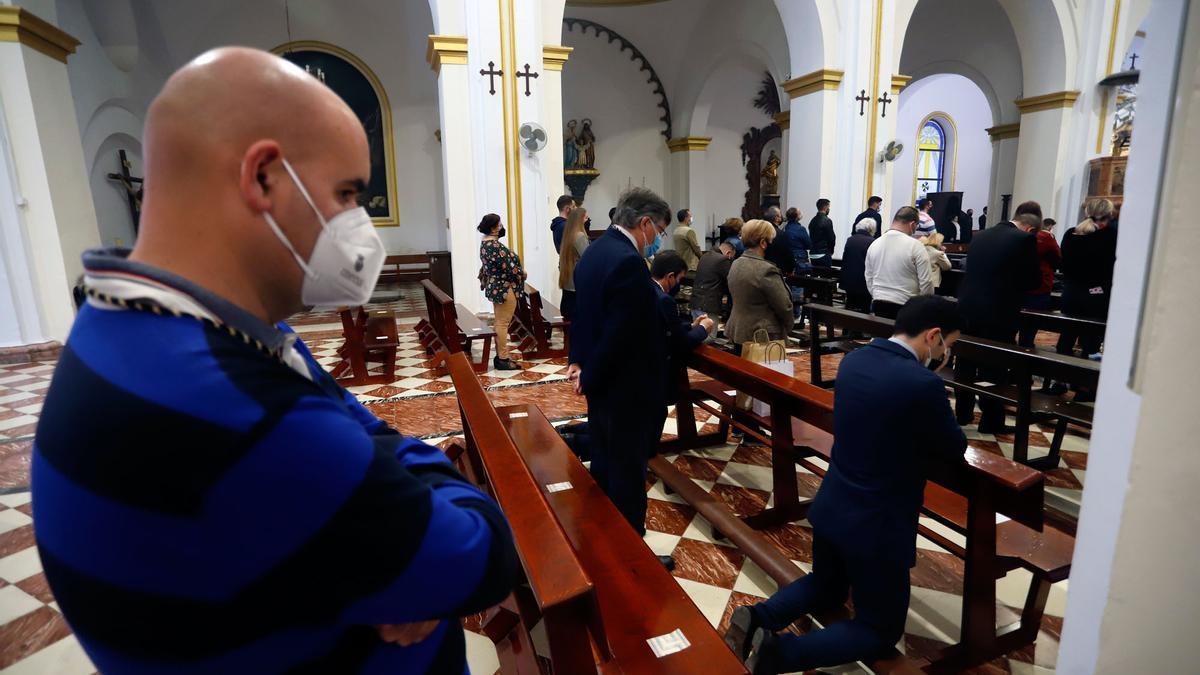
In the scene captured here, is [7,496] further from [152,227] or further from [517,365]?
[152,227]

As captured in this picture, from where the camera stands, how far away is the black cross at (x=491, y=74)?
7883 mm

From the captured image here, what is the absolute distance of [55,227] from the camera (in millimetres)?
6902

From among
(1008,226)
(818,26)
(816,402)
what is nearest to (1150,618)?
(816,402)

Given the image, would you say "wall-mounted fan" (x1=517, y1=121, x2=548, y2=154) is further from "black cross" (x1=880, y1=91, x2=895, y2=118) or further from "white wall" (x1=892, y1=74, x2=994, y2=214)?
"white wall" (x1=892, y1=74, x2=994, y2=214)

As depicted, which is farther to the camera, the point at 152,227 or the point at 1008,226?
the point at 1008,226

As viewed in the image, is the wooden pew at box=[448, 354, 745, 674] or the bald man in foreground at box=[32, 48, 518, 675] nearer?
the bald man in foreground at box=[32, 48, 518, 675]

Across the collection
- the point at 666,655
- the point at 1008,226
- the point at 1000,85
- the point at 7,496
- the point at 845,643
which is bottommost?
the point at 7,496

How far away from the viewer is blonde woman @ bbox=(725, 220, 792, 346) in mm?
4352

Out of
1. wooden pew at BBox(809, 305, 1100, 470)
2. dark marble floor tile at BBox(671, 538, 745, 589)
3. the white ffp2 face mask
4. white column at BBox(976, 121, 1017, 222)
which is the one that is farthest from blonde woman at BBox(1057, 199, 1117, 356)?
white column at BBox(976, 121, 1017, 222)

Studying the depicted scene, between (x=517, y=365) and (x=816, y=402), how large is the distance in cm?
429

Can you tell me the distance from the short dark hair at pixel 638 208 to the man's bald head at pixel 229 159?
201cm

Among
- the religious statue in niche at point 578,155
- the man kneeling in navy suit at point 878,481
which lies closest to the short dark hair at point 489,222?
the man kneeling in navy suit at point 878,481

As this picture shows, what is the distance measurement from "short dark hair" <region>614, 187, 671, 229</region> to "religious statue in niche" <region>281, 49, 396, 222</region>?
11.4m

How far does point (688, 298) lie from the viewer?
9055 millimetres
